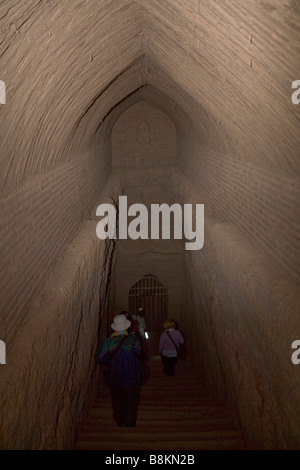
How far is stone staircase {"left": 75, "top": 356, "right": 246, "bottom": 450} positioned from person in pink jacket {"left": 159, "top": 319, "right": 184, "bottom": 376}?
0.55m

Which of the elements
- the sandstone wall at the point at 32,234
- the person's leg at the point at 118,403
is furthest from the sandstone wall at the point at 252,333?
the sandstone wall at the point at 32,234

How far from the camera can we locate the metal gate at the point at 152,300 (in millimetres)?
12312

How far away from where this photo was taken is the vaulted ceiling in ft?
7.93

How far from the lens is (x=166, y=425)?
5.34m

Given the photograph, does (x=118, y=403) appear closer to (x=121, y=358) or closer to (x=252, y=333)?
(x=121, y=358)

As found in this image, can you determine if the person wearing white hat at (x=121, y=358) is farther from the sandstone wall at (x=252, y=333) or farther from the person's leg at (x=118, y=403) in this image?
the sandstone wall at (x=252, y=333)

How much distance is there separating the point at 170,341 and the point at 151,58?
4.86 metres

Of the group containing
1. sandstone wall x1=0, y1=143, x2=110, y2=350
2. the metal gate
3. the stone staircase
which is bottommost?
the stone staircase

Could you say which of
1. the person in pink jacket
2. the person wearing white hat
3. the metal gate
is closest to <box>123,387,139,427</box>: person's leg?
the person wearing white hat

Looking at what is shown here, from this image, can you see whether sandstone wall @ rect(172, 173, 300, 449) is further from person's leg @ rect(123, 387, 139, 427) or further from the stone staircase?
person's leg @ rect(123, 387, 139, 427)

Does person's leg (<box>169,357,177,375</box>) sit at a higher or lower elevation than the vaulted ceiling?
lower

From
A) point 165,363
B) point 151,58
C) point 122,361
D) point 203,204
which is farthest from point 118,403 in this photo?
point 151,58

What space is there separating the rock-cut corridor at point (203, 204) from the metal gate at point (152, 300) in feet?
16.9

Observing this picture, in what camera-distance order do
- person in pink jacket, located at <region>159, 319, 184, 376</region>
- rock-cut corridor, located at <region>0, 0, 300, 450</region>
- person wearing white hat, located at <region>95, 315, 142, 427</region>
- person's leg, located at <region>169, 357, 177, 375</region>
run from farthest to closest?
person's leg, located at <region>169, 357, 177, 375</region> < person in pink jacket, located at <region>159, 319, 184, 376</region> < person wearing white hat, located at <region>95, 315, 142, 427</region> < rock-cut corridor, located at <region>0, 0, 300, 450</region>
